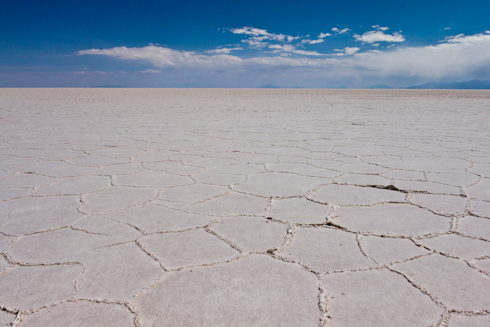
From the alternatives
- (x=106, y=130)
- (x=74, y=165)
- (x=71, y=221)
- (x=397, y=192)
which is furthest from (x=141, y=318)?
(x=106, y=130)

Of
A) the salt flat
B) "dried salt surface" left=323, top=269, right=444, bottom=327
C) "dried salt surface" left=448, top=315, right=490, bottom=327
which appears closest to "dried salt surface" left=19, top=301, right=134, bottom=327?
the salt flat

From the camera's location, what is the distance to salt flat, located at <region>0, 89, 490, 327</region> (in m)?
0.86

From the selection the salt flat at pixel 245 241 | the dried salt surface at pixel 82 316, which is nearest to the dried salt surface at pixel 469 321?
the salt flat at pixel 245 241

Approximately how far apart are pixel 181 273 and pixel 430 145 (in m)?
2.89

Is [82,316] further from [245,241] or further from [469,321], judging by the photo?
[469,321]

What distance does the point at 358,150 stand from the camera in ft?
9.37

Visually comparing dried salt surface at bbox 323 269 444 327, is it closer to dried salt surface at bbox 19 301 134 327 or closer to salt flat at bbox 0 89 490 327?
salt flat at bbox 0 89 490 327

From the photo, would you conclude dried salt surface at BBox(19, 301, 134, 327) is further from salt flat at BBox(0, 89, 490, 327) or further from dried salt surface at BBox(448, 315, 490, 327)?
dried salt surface at BBox(448, 315, 490, 327)

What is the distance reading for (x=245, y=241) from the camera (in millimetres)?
1215

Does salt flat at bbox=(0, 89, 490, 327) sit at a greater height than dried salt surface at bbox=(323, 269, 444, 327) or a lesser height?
greater

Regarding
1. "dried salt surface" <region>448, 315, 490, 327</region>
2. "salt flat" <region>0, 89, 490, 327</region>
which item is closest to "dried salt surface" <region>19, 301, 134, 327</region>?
"salt flat" <region>0, 89, 490, 327</region>

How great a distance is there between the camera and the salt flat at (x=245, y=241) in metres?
0.86

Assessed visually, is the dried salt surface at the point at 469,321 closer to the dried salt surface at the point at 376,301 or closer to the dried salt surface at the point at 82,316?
the dried salt surface at the point at 376,301

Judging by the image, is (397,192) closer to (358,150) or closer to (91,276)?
(358,150)
